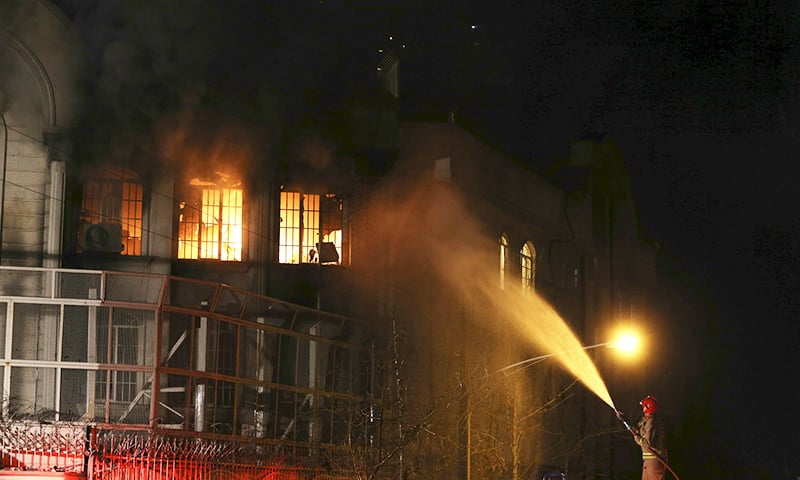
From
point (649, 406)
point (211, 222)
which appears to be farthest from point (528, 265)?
point (649, 406)

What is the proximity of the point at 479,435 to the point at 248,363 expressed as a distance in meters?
6.75

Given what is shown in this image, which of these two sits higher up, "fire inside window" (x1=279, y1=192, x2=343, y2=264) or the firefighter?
"fire inside window" (x1=279, y1=192, x2=343, y2=264)

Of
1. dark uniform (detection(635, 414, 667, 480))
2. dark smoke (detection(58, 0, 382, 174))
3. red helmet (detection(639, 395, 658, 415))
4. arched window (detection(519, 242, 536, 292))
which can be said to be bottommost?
dark uniform (detection(635, 414, 667, 480))

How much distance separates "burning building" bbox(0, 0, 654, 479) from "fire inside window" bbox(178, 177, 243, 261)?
48 millimetres

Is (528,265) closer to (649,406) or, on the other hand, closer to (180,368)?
(180,368)

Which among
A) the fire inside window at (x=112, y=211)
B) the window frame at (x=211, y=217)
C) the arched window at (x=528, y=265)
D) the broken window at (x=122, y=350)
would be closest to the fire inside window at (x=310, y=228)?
the window frame at (x=211, y=217)

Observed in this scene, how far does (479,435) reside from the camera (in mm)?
32062

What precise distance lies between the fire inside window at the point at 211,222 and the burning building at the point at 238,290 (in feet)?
0.16

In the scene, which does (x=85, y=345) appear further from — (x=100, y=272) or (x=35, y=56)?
(x=35, y=56)

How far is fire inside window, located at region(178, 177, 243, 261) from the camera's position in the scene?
96.9ft

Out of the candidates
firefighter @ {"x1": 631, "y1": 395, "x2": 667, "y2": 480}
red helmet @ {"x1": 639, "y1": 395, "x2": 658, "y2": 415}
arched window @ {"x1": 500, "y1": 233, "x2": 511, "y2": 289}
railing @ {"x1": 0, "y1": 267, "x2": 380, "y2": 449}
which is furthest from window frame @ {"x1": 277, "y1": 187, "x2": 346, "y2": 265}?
firefighter @ {"x1": 631, "y1": 395, "x2": 667, "y2": 480}

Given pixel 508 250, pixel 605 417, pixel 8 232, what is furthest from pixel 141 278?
pixel 605 417

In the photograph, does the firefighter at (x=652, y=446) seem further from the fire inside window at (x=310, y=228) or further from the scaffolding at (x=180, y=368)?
the fire inside window at (x=310, y=228)

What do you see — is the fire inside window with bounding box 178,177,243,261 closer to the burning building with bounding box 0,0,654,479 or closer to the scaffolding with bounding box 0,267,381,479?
the burning building with bounding box 0,0,654,479
